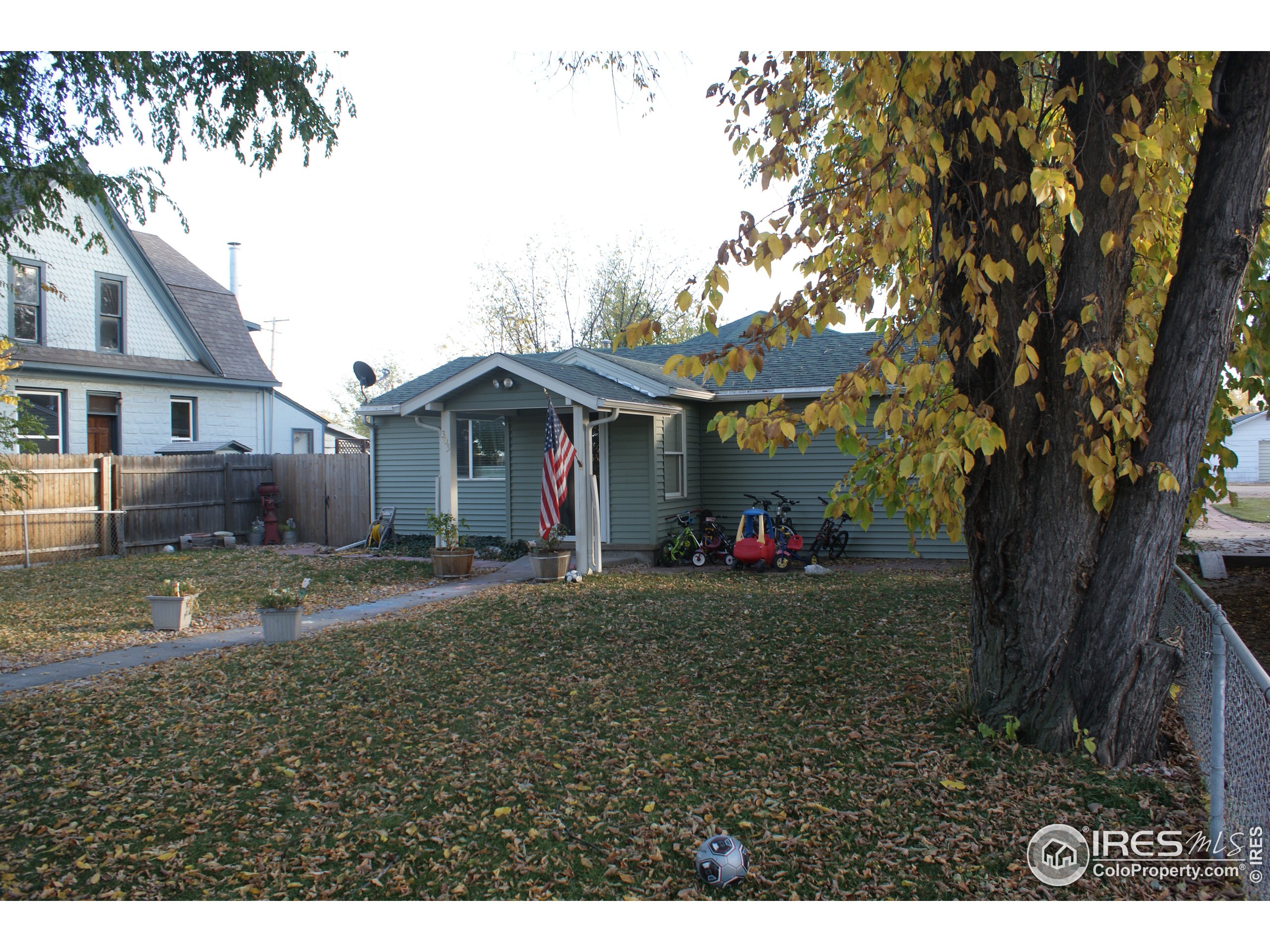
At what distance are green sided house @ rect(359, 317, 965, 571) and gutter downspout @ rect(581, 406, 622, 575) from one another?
17 mm

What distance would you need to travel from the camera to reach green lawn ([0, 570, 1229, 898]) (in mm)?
3494

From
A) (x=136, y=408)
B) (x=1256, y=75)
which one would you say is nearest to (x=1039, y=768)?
(x=1256, y=75)

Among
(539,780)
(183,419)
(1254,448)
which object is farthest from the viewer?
(1254,448)

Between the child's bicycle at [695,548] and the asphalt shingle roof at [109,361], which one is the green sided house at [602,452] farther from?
the asphalt shingle roof at [109,361]

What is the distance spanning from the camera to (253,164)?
6516mm

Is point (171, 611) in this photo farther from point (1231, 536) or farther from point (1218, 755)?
point (1231, 536)

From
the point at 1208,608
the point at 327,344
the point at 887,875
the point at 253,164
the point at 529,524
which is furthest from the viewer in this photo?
the point at 327,344

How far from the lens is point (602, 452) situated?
1402 centimetres

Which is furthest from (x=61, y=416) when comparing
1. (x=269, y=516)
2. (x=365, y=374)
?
(x=365, y=374)

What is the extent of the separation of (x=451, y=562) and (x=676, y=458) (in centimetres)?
441

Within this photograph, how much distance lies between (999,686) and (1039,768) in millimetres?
585

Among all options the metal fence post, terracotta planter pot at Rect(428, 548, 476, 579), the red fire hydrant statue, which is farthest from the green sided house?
the metal fence post

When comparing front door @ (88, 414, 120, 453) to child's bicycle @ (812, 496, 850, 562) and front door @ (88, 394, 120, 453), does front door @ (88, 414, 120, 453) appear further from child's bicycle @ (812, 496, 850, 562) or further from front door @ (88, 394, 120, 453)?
child's bicycle @ (812, 496, 850, 562)

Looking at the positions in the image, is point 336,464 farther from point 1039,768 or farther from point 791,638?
point 1039,768
